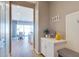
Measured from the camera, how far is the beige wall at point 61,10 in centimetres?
261

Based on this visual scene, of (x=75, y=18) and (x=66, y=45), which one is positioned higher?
(x=75, y=18)

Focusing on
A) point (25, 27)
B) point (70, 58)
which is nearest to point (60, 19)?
point (70, 58)

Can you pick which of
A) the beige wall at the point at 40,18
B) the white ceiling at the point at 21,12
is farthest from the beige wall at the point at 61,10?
the white ceiling at the point at 21,12

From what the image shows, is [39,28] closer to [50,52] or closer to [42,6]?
[42,6]

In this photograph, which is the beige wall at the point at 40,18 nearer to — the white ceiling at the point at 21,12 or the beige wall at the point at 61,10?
the beige wall at the point at 61,10

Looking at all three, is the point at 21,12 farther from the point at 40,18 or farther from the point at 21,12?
the point at 40,18

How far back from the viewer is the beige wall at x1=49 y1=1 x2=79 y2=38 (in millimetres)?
2606

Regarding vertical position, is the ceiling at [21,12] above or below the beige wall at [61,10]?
above

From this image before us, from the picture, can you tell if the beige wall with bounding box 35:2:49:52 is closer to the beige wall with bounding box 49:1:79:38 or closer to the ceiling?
the beige wall with bounding box 49:1:79:38

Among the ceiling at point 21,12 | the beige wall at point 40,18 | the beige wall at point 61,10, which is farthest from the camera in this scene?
the ceiling at point 21,12

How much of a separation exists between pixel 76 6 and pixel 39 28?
6.15 feet

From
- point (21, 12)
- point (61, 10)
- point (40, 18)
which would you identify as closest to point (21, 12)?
point (21, 12)

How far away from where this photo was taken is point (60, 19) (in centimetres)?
321

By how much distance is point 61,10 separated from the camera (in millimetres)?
3158
